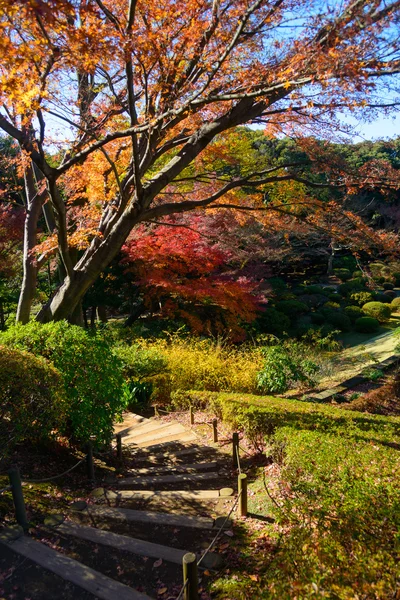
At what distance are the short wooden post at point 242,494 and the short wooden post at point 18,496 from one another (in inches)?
75.5

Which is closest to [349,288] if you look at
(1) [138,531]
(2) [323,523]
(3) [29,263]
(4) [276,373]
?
(4) [276,373]

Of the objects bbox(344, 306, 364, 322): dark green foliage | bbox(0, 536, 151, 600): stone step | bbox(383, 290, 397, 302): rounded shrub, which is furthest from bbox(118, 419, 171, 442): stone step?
bbox(383, 290, 397, 302): rounded shrub

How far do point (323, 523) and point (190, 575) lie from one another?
1.04 m

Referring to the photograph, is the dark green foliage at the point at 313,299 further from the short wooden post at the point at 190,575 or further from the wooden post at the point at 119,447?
the short wooden post at the point at 190,575

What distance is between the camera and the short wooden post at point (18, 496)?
3.42 m

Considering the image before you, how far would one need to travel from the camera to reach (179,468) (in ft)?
17.2

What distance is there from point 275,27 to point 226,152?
3750mm

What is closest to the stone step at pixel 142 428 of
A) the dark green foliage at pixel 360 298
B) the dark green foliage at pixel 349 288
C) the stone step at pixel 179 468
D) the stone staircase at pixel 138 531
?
the stone staircase at pixel 138 531

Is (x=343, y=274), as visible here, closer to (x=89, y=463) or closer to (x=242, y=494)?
(x=89, y=463)

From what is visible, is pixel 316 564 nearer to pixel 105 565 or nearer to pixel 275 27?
pixel 105 565

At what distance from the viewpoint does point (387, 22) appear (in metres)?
4.18

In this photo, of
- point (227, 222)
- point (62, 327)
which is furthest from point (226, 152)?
point (62, 327)

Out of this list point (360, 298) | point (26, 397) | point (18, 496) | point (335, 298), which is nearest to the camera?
point (18, 496)

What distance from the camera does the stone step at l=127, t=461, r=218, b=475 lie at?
17.0ft
